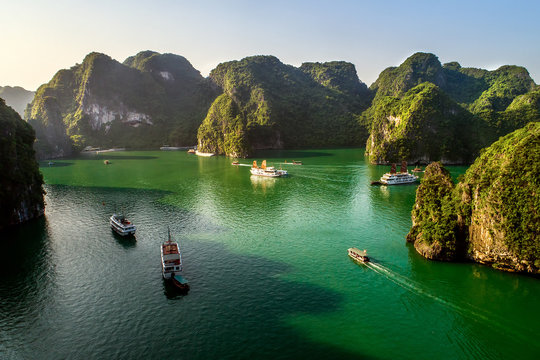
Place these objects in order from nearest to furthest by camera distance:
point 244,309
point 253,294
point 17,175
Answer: point 244,309 → point 253,294 → point 17,175

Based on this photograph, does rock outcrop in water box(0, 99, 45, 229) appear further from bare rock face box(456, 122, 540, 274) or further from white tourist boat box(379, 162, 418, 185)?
white tourist boat box(379, 162, 418, 185)

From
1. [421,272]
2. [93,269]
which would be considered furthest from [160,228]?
[421,272]

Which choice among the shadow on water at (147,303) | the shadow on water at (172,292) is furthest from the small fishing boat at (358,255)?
the shadow on water at (172,292)

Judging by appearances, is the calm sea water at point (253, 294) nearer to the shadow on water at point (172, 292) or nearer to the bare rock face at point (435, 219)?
the shadow on water at point (172, 292)

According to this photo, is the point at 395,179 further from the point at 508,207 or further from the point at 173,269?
the point at 173,269

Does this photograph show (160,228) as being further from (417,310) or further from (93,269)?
(417,310)

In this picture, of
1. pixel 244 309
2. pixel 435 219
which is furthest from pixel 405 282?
pixel 244 309
